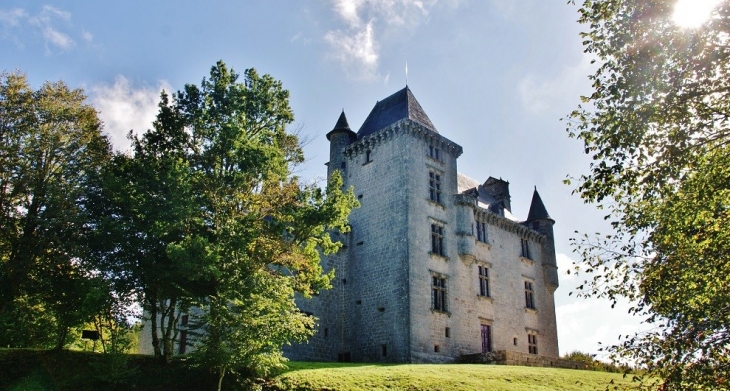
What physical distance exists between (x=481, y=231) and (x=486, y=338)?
688cm

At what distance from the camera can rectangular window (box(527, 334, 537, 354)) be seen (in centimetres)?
3768

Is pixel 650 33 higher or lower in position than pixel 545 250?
lower

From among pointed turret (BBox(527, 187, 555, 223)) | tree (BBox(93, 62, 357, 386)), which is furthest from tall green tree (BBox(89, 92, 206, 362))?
pointed turret (BBox(527, 187, 555, 223))

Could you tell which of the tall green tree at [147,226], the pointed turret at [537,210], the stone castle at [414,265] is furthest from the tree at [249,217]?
the pointed turret at [537,210]

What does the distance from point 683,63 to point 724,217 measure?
2.77 metres

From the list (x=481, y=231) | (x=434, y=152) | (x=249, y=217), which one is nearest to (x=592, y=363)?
(x=481, y=231)

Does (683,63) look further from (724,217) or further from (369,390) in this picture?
(369,390)

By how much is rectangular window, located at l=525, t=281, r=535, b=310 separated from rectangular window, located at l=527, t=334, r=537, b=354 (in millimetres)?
1926

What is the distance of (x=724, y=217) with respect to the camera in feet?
32.8

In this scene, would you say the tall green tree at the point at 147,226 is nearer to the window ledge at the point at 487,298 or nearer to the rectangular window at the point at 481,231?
the window ledge at the point at 487,298

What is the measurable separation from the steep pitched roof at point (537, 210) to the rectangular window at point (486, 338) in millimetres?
11832

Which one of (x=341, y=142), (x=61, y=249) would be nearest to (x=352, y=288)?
(x=341, y=142)

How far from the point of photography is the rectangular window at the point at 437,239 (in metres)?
32.3

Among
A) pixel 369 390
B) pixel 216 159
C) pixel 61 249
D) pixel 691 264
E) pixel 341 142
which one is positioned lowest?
pixel 369 390
